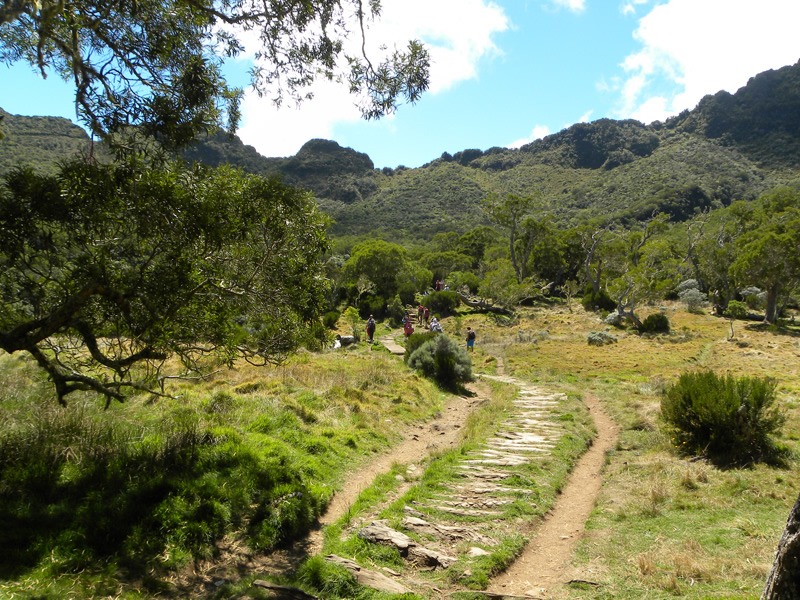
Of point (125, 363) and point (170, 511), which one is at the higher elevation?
point (125, 363)

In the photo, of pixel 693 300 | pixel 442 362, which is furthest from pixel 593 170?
pixel 442 362

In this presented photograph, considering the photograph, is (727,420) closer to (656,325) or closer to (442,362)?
(442,362)

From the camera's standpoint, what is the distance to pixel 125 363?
5.92 m

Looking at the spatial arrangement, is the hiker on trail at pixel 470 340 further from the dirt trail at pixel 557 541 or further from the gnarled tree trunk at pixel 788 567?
the gnarled tree trunk at pixel 788 567

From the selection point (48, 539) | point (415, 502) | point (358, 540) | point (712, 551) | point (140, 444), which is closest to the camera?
point (48, 539)

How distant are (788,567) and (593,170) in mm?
146387

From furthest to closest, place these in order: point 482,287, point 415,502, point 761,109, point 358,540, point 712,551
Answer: point 761,109, point 482,287, point 415,502, point 358,540, point 712,551

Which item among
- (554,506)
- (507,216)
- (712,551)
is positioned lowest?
(554,506)

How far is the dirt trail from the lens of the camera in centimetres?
507

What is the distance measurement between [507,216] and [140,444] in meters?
43.9

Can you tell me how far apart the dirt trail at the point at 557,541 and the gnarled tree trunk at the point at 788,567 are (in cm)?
275

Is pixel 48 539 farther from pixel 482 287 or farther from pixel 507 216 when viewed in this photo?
pixel 507 216

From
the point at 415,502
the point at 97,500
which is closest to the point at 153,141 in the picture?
the point at 97,500

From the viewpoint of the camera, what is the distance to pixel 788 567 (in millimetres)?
2502
